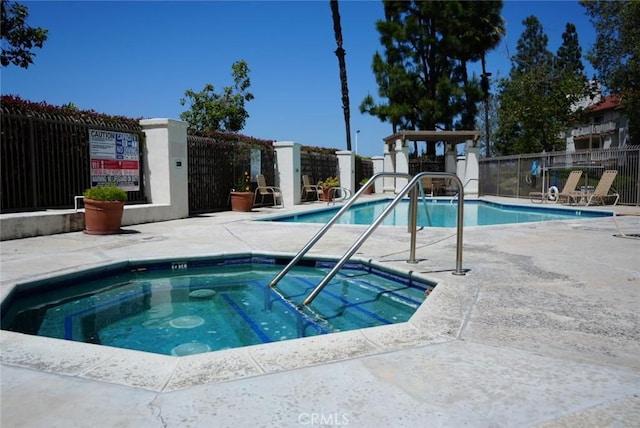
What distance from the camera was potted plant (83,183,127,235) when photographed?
780 centimetres

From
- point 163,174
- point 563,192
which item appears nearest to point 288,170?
point 163,174

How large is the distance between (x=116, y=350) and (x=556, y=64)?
60.5 metres

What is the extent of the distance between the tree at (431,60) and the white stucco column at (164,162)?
737 inches

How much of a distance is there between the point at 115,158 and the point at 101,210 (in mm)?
2460

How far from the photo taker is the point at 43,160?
831 centimetres

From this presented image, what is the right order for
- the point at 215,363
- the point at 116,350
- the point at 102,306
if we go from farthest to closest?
1. the point at 102,306
2. the point at 116,350
3. the point at 215,363

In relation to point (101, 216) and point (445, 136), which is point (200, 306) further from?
point (445, 136)

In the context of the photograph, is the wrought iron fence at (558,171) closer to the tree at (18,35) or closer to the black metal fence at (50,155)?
the black metal fence at (50,155)

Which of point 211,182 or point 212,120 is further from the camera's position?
point 212,120

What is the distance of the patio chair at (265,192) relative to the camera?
14672mm

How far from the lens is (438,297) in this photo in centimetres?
390

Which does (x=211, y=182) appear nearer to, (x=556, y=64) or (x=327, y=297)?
(x=327, y=297)

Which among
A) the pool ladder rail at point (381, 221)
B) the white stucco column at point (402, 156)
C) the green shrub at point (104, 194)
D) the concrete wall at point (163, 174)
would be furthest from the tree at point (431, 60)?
the pool ladder rail at point (381, 221)

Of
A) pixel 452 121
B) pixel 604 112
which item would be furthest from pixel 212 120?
pixel 604 112
